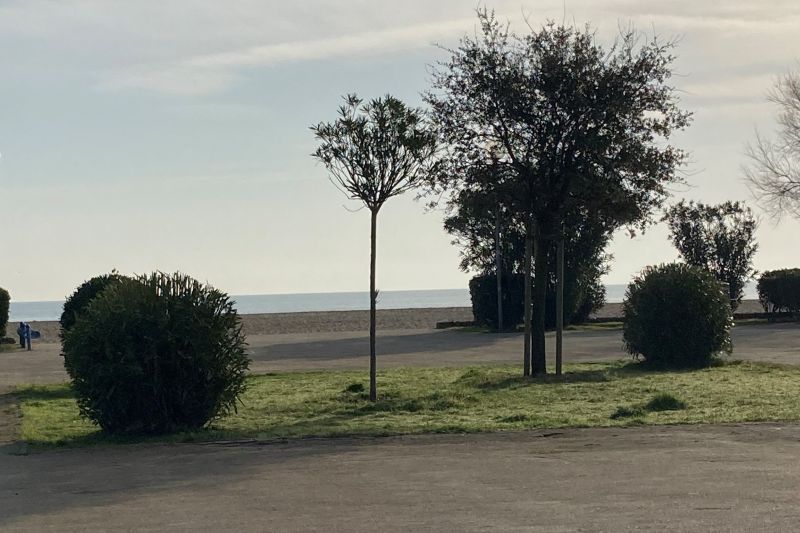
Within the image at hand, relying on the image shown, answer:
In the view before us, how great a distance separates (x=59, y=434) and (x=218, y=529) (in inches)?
269

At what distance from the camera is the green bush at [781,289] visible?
45.8m

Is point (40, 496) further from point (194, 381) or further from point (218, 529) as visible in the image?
point (194, 381)

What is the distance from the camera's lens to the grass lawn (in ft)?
45.9

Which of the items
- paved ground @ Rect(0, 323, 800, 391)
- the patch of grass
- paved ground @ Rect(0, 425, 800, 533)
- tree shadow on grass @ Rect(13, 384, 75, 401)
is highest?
paved ground @ Rect(0, 323, 800, 391)

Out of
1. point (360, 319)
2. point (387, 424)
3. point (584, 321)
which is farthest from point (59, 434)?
point (360, 319)

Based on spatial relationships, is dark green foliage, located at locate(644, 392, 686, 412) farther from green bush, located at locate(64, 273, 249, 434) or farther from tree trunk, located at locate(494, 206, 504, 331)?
tree trunk, located at locate(494, 206, 504, 331)

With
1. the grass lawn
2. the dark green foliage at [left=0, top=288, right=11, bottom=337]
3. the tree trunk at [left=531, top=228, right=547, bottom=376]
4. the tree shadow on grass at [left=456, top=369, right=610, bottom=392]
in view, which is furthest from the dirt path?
the tree shadow on grass at [left=456, top=369, right=610, bottom=392]

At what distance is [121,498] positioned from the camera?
9.39 m

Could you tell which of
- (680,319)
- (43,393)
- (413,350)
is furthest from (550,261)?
(43,393)

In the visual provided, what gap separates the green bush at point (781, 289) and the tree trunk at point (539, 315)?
2614 centimetres

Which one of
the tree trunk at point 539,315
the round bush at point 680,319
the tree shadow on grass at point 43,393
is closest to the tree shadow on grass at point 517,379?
the tree trunk at point 539,315

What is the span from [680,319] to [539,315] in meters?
3.32

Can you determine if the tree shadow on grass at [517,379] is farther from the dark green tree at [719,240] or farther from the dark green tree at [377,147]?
the dark green tree at [719,240]

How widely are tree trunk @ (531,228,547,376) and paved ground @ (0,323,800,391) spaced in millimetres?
4481
